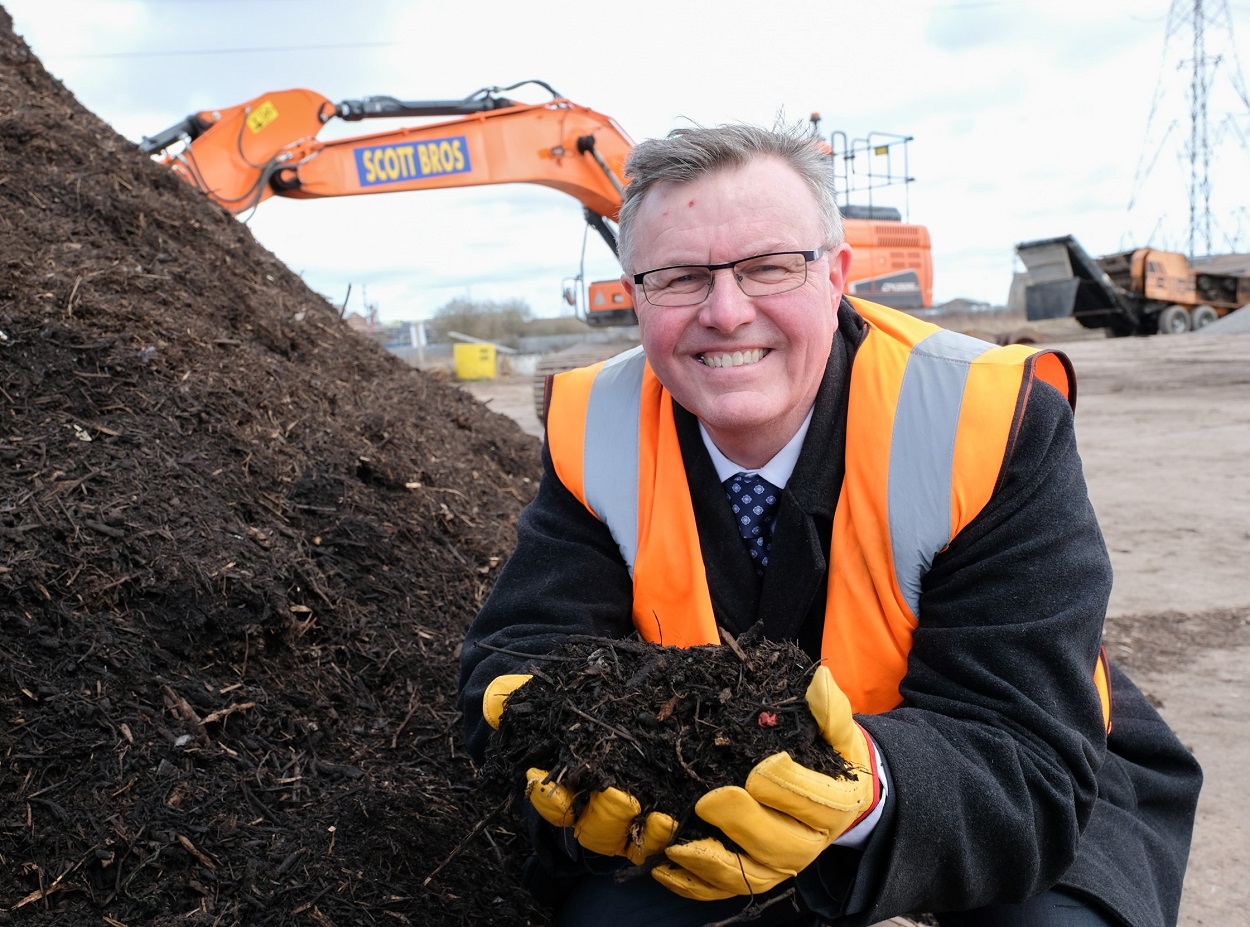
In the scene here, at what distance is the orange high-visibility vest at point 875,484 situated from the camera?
168 cm

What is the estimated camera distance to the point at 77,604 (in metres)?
2.25

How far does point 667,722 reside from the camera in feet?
4.80

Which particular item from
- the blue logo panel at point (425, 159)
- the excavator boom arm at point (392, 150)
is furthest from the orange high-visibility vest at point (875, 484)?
the blue logo panel at point (425, 159)

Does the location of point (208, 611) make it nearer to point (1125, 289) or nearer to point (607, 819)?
point (607, 819)

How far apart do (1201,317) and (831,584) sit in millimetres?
19454

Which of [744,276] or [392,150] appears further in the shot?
[392,150]

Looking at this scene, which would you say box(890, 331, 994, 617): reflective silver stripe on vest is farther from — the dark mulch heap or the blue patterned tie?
the dark mulch heap

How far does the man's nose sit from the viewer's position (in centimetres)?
176

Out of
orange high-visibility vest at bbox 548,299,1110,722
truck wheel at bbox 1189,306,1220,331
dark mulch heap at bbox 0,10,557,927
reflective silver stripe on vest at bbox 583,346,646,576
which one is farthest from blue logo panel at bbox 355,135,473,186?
truck wheel at bbox 1189,306,1220,331

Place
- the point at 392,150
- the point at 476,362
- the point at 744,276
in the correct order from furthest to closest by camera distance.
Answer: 1. the point at 476,362
2. the point at 392,150
3. the point at 744,276

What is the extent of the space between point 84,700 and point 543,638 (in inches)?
40.3

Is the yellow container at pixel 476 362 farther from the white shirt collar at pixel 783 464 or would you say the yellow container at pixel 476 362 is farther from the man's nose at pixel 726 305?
the man's nose at pixel 726 305

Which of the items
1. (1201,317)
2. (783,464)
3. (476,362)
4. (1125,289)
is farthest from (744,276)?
(1201,317)

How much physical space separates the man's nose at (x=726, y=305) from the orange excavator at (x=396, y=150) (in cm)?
609
